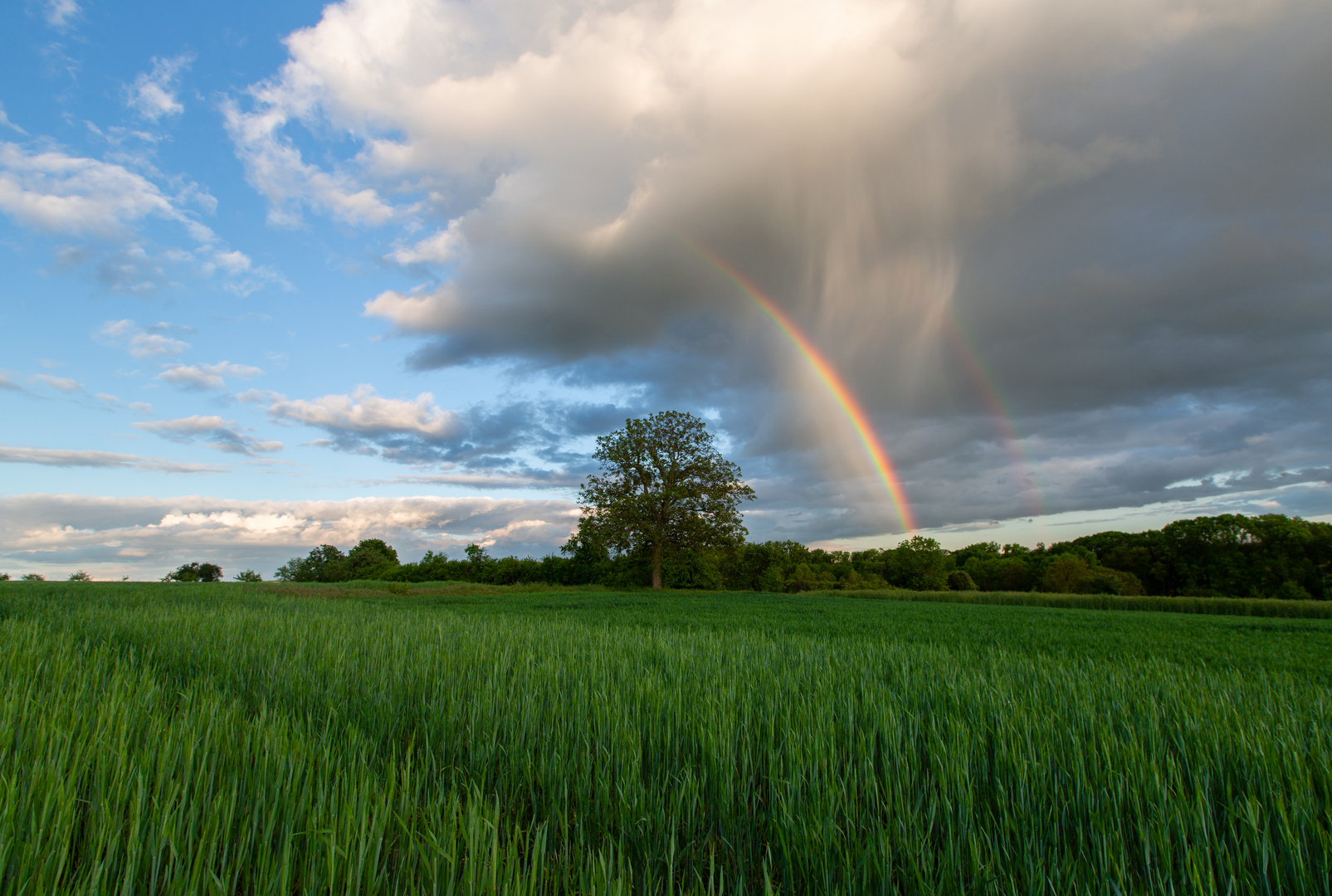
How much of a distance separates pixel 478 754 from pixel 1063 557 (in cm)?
7871

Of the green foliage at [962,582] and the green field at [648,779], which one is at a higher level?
the green field at [648,779]

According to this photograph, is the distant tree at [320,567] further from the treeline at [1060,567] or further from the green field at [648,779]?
the green field at [648,779]

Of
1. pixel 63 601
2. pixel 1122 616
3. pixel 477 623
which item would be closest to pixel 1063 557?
pixel 1122 616

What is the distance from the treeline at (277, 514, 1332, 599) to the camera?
5244cm

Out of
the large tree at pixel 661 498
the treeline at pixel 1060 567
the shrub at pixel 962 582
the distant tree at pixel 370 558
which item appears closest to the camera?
the large tree at pixel 661 498

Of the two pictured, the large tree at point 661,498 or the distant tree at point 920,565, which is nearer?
the large tree at point 661,498

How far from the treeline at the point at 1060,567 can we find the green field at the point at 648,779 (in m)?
39.6

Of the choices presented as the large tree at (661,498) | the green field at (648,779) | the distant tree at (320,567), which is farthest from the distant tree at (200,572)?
the green field at (648,779)

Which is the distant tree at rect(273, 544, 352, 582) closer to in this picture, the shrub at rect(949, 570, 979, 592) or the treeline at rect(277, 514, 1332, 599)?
the treeline at rect(277, 514, 1332, 599)

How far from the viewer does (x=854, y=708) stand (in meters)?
3.27

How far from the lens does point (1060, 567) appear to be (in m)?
60.8

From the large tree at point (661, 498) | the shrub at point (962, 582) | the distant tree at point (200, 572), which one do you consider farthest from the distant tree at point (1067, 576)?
the distant tree at point (200, 572)

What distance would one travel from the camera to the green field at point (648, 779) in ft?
5.12

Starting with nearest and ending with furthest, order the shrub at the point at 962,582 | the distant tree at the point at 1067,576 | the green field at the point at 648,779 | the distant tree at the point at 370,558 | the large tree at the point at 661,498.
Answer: the green field at the point at 648,779 → the large tree at the point at 661,498 → the distant tree at the point at 1067,576 → the shrub at the point at 962,582 → the distant tree at the point at 370,558
